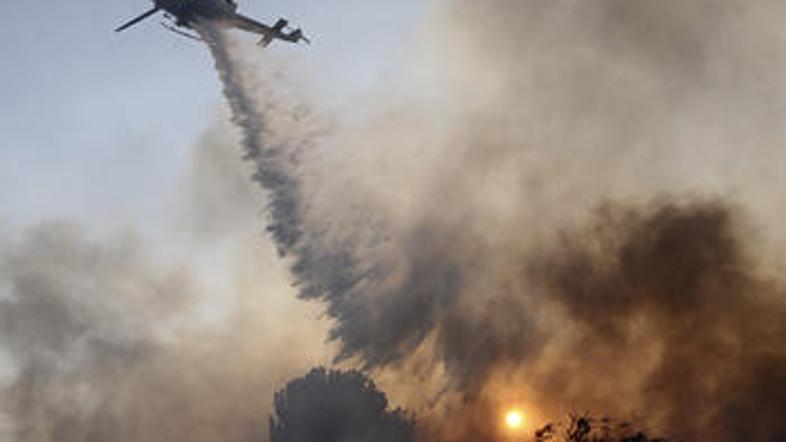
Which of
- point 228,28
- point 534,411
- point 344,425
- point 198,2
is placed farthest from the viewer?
point 344,425

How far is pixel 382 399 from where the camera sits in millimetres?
83688

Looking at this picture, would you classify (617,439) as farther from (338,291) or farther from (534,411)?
(338,291)

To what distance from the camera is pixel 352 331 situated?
2714 inches

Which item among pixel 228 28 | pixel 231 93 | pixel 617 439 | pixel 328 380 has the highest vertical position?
pixel 228 28

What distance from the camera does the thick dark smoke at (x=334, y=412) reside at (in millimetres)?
83562

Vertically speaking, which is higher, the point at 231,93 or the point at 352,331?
the point at 231,93

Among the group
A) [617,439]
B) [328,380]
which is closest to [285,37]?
[328,380]

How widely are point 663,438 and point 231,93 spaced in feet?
195

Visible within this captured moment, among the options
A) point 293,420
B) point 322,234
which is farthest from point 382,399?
point 322,234

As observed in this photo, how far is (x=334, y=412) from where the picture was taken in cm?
8606

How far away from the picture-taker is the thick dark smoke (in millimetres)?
83562

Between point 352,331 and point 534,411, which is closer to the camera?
point 352,331

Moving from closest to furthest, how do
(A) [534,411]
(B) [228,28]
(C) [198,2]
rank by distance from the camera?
(C) [198,2]
(B) [228,28]
(A) [534,411]

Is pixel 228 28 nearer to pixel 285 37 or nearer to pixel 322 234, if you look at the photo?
pixel 285 37
